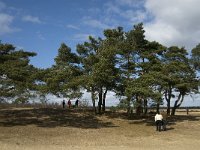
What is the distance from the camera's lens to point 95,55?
43219mm

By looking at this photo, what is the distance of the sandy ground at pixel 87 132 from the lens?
27125mm

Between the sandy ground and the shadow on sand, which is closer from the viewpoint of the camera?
the sandy ground

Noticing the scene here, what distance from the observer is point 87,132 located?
3391 cm

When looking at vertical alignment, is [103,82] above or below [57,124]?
above

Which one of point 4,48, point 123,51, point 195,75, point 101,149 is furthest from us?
point 195,75

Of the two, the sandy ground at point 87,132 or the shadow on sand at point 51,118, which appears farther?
the shadow on sand at point 51,118

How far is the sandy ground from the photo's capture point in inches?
1068

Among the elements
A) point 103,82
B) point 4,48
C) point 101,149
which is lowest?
point 101,149

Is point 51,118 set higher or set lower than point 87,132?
higher

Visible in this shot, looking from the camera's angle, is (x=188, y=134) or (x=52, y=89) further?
(x=52, y=89)

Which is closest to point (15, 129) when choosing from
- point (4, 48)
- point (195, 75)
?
point (4, 48)

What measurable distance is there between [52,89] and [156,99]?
1039 centimetres

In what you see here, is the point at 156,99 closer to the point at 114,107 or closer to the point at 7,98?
the point at 114,107

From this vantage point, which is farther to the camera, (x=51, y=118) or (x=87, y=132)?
(x=51, y=118)
